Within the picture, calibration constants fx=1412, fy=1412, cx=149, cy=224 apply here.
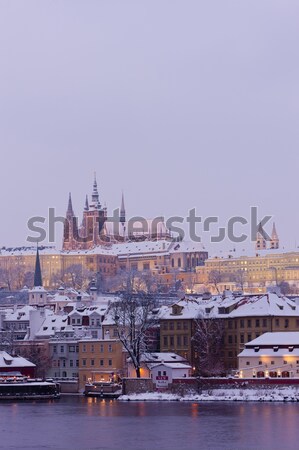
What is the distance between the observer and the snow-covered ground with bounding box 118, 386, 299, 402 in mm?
71062

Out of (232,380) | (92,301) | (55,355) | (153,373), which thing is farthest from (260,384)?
(92,301)

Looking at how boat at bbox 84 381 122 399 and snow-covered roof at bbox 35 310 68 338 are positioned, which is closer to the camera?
boat at bbox 84 381 122 399

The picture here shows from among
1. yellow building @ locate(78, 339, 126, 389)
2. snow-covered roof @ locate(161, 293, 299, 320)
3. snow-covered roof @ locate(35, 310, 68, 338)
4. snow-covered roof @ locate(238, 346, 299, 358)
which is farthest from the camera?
snow-covered roof @ locate(35, 310, 68, 338)

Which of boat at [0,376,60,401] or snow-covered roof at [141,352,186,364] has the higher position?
snow-covered roof at [141,352,186,364]

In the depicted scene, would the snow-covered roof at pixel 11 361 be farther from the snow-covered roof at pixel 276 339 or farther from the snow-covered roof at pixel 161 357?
the snow-covered roof at pixel 276 339

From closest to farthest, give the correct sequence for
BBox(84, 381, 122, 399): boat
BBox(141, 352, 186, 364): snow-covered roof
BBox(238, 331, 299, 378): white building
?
1. BBox(238, 331, 299, 378): white building
2. BBox(84, 381, 122, 399): boat
3. BBox(141, 352, 186, 364): snow-covered roof

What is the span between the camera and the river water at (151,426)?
51500 mm

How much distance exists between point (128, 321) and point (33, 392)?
926 cm

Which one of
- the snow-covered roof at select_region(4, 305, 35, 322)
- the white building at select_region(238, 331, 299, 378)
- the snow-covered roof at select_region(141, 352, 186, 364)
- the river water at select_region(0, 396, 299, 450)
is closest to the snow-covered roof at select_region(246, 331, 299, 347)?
the white building at select_region(238, 331, 299, 378)

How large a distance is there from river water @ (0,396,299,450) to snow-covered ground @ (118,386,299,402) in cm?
185

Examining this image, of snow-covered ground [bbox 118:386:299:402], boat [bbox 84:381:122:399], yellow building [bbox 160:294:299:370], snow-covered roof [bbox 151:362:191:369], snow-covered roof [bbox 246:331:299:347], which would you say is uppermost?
yellow building [bbox 160:294:299:370]

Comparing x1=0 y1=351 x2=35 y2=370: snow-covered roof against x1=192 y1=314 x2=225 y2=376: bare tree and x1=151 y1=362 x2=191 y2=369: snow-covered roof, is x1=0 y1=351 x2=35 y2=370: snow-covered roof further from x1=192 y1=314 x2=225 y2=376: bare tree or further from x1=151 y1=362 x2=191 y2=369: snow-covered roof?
x1=192 y1=314 x2=225 y2=376: bare tree

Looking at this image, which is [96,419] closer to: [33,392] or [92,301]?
[33,392]

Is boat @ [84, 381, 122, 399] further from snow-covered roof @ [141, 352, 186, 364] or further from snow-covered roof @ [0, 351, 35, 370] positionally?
snow-covered roof @ [0, 351, 35, 370]
